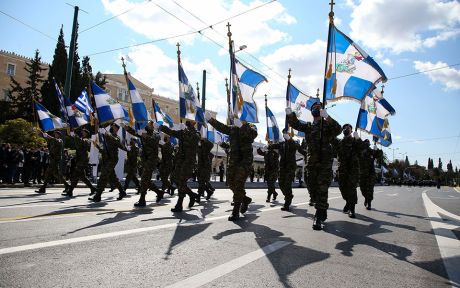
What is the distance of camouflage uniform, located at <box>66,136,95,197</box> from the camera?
34.9 ft

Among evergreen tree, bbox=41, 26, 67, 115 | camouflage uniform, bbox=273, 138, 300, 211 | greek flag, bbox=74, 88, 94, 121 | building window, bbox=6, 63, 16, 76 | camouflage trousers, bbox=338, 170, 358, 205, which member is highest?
building window, bbox=6, 63, 16, 76

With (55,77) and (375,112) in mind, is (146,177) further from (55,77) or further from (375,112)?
(55,77)

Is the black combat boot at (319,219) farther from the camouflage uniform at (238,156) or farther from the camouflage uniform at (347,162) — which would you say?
the camouflage uniform at (347,162)

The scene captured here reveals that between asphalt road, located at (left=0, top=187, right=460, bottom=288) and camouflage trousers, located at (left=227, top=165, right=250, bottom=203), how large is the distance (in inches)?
23.6

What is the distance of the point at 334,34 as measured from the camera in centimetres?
833

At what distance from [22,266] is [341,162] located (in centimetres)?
744

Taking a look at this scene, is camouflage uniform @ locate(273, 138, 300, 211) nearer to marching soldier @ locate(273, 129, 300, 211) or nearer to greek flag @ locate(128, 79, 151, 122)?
marching soldier @ locate(273, 129, 300, 211)

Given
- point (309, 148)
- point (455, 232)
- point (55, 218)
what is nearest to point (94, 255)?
point (55, 218)

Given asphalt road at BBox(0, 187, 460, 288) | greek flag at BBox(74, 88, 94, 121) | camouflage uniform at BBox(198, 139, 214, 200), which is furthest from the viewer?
greek flag at BBox(74, 88, 94, 121)

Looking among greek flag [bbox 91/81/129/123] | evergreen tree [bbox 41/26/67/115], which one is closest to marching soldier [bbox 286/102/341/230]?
greek flag [bbox 91/81/129/123]

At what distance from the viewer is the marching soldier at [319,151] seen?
248 inches

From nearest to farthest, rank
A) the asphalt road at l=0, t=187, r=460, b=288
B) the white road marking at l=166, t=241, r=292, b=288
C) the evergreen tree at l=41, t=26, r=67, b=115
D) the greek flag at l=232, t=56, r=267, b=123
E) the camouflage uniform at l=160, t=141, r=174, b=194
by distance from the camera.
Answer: the white road marking at l=166, t=241, r=292, b=288 < the asphalt road at l=0, t=187, r=460, b=288 < the greek flag at l=232, t=56, r=267, b=123 < the camouflage uniform at l=160, t=141, r=174, b=194 < the evergreen tree at l=41, t=26, r=67, b=115

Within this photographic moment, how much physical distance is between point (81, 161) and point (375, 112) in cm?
1045

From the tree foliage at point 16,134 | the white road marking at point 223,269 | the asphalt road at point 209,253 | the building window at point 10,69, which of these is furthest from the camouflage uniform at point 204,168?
the building window at point 10,69
